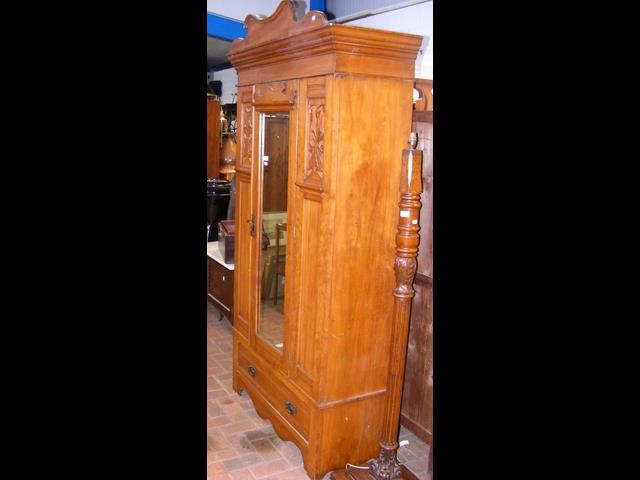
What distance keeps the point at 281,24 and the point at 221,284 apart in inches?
97.0

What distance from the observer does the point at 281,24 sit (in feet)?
8.54

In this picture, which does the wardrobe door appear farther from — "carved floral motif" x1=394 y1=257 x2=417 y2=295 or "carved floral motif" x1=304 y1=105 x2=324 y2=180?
"carved floral motif" x1=394 y1=257 x2=417 y2=295

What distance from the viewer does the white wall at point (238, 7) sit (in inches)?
245

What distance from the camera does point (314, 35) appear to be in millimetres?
2297

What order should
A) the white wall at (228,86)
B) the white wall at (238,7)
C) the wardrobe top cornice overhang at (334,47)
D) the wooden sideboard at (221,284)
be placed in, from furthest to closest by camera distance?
the white wall at (228,86) < the white wall at (238,7) < the wooden sideboard at (221,284) < the wardrobe top cornice overhang at (334,47)

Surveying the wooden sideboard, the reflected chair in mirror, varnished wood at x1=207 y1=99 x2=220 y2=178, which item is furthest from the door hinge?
varnished wood at x1=207 y1=99 x2=220 y2=178

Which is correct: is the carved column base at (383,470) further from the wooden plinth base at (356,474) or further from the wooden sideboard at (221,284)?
the wooden sideboard at (221,284)

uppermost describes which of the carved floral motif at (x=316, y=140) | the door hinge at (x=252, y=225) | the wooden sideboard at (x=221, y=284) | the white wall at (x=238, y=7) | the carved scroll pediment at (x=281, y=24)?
the white wall at (x=238, y=7)

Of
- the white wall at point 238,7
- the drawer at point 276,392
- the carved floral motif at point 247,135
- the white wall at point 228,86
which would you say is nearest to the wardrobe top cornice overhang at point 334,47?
the carved floral motif at point 247,135

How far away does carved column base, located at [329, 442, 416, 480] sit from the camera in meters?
2.50

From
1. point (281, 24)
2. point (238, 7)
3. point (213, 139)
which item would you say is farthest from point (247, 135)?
point (213, 139)

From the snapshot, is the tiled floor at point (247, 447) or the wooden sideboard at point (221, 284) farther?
the wooden sideboard at point (221, 284)
